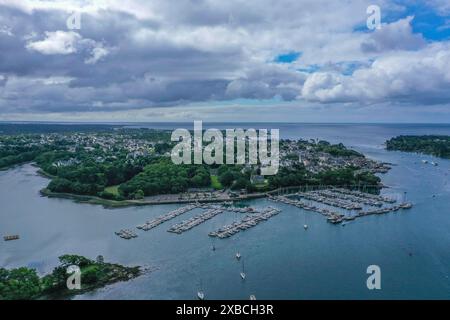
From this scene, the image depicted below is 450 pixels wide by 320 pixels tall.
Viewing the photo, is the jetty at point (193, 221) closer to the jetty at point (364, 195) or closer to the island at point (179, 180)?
the island at point (179, 180)

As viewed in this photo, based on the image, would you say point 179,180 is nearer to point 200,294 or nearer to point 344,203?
point 344,203

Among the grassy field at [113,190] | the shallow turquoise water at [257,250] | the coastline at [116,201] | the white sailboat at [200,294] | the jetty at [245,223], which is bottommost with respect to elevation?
the white sailboat at [200,294]

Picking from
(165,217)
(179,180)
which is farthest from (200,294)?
(179,180)

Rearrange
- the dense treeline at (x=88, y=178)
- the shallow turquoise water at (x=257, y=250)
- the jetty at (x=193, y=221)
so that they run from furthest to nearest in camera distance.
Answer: the dense treeline at (x=88, y=178) → the jetty at (x=193, y=221) → the shallow turquoise water at (x=257, y=250)

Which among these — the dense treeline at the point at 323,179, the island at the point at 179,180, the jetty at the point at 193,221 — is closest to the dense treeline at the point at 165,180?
the island at the point at 179,180

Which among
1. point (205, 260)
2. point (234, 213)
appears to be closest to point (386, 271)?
point (205, 260)

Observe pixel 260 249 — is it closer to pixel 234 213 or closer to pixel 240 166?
pixel 234 213

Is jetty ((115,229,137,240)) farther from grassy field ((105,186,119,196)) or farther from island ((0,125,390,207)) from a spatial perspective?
grassy field ((105,186,119,196))

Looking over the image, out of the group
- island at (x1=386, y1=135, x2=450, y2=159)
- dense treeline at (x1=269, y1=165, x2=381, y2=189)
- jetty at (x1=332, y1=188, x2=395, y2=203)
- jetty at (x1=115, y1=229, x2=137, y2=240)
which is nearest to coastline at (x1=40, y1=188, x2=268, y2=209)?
dense treeline at (x1=269, y1=165, x2=381, y2=189)
